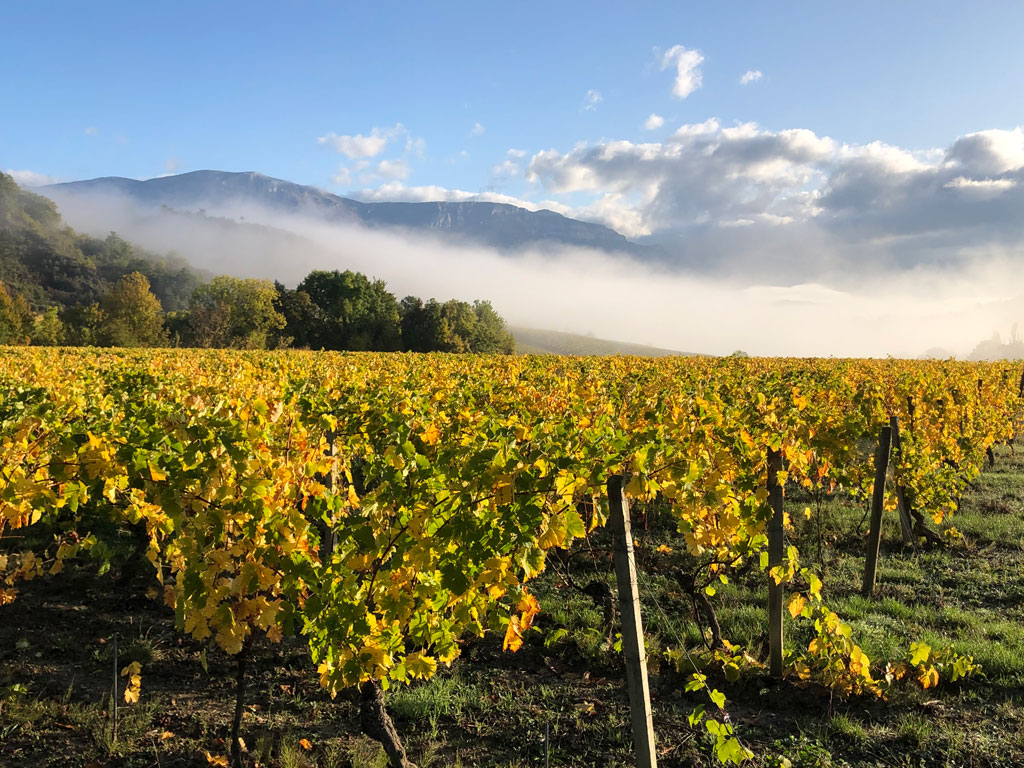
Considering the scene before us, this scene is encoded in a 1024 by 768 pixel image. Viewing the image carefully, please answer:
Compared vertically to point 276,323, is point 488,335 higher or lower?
higher

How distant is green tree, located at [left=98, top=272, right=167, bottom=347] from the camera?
50000mm

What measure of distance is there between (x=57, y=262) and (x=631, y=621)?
128 m

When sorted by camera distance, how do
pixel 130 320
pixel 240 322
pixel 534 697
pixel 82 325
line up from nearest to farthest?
pixel 534 697 → pixel 130 320 → pixel 240 322 → pixel 82 325

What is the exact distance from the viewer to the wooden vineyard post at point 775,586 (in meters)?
4.23

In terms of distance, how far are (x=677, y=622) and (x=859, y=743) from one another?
164 centimetres

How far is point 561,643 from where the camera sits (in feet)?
15.5

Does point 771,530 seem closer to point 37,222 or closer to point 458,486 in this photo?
point 458,486

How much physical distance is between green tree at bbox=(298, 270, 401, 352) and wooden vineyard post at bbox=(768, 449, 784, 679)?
50.3m

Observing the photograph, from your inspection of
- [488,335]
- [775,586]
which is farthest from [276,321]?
[775,586]

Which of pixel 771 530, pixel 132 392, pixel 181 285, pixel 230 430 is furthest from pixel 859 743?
pixel 181 285

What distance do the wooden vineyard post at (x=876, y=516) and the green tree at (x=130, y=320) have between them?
5632 cm

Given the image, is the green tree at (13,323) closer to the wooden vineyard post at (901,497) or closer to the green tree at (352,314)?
the green tree at (352,314)

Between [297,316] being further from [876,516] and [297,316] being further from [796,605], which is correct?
[796,605]

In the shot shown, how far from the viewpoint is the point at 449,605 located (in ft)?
10.3
